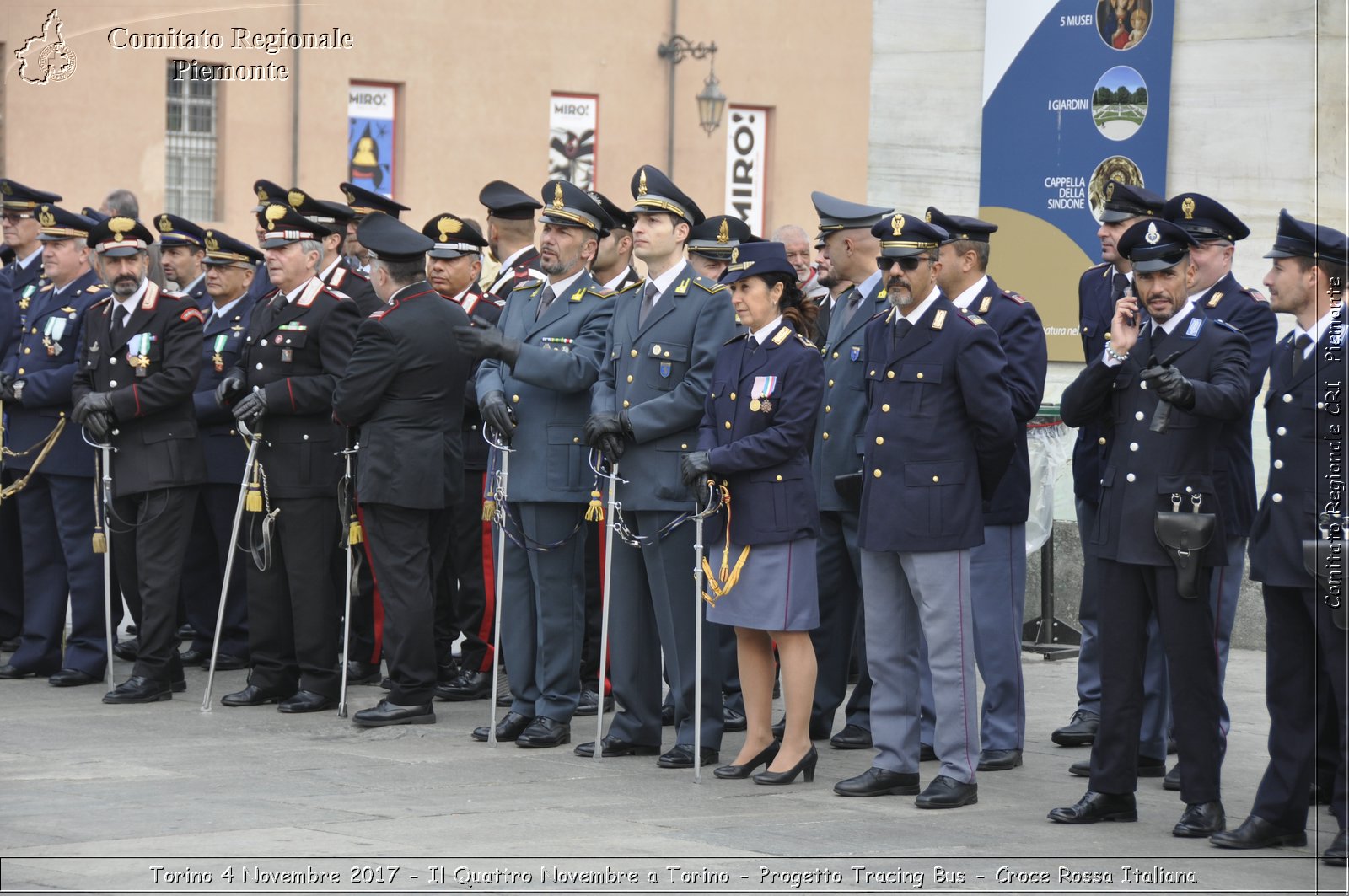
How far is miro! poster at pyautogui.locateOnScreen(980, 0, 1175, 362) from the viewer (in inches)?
434

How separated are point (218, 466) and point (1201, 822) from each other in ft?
19.0

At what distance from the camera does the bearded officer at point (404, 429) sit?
29.0 ft

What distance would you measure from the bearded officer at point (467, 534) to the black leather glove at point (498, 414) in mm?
1379

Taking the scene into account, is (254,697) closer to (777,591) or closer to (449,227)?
(449,227)

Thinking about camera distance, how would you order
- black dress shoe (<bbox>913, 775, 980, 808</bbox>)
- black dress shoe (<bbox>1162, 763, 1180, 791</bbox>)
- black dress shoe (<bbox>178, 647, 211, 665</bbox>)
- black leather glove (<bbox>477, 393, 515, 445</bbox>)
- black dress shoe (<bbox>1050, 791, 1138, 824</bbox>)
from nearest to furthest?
black dress shoe (<bbox>1050, 791, 1138, 824</bbox>) < black dress shoe (<bbox>913, 775, 980, 808</bbox>) < black dress shoe (<bbox>1162, 763, 1180, 791</bbox>) < black leather glove (<bbox>477, 393, 515, 445</bbox>) < black dress shoe (<bbox>178, 647, 211, 665</bbox>)

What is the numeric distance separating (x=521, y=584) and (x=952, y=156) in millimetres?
4427

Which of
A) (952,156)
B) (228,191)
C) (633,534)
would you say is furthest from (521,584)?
(228,191)

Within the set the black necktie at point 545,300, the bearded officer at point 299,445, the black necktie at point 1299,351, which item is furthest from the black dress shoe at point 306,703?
the black necktie at point 1299,351

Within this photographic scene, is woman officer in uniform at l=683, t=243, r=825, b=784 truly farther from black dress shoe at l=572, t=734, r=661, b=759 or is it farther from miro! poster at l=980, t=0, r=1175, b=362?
miro! poster at l=980, t=0, r=1175, b=362

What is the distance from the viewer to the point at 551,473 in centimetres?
852

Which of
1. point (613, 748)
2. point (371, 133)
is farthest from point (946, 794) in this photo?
point (371, 133)

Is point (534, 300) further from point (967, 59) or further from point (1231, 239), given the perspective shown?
point (967, 59)

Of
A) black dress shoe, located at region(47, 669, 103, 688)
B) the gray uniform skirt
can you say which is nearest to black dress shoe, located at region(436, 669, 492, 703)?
black dress shoe, located at region(47, 669, 103, 688)

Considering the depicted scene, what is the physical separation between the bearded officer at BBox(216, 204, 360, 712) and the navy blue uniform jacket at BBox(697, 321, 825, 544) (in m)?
2.43
